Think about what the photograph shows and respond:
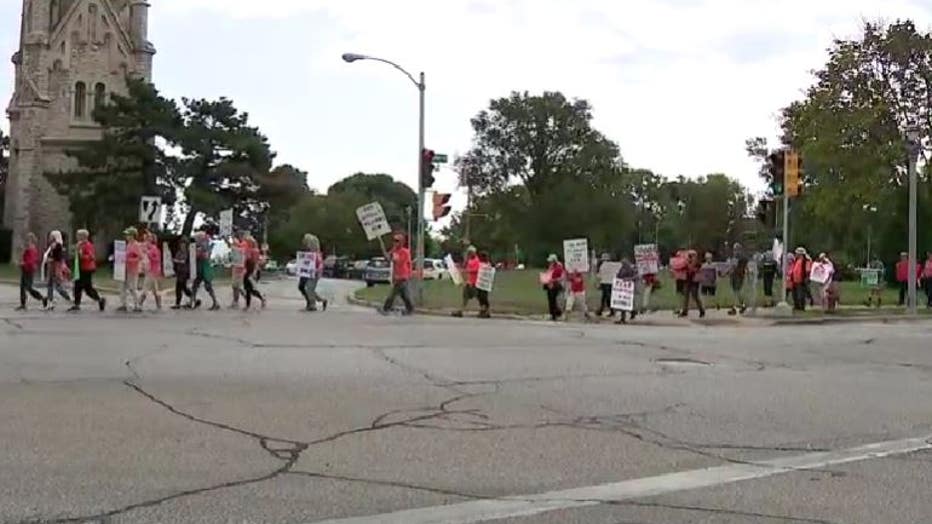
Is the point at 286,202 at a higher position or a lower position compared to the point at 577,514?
higher

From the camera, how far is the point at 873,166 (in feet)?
144

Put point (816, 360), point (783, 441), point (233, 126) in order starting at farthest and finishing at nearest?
point (233, 126)
point (816, 360)
point (783, 441)

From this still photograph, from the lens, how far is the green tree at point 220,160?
210 ft

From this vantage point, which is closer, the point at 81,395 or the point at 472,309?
the point at 81,395

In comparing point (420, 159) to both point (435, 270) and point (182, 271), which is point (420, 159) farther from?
point (435, 270)

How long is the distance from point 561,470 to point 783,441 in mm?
2284

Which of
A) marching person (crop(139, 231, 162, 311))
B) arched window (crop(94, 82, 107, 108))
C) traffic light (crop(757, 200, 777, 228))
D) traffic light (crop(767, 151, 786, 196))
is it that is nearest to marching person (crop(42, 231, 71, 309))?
marching person (crop(139, 231, 162, 311))

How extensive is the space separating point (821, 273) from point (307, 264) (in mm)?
13775

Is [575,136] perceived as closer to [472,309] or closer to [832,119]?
[832,119]

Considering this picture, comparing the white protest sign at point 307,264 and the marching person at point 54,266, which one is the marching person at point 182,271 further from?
the white protest sign at point 307,264

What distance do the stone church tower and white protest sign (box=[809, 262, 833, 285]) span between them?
5342 cm

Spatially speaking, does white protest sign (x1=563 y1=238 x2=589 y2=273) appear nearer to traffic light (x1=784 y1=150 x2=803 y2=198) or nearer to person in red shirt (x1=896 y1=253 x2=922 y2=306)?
traffic light (x1=784 y1=150 x2=803 y2=198)

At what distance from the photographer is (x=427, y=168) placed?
30.6 m

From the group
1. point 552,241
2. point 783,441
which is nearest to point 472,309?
point 783,441
